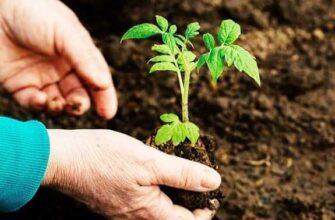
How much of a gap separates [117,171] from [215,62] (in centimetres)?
40

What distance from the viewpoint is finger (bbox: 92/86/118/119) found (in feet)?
6.75

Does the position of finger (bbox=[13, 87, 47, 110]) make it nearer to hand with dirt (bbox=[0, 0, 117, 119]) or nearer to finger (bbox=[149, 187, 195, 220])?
hand with dirt (bbox=[0, 0, 117, 119])

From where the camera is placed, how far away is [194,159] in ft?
5.59

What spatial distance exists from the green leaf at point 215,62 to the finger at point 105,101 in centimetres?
66

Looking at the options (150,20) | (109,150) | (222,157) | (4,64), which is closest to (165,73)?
(150,20)

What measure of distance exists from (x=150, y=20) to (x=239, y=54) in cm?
125

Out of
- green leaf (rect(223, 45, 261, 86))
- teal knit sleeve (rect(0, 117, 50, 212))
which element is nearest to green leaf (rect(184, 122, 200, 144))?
green leaf (rect(223, 45, 261, 86))

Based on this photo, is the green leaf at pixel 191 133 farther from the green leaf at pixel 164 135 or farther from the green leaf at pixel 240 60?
the green leaf at pixel 240 60

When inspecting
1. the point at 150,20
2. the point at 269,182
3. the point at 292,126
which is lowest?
the point at 269,182

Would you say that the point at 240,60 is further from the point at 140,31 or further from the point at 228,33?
the point at 140,31

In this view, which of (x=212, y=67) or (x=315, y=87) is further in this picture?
(x=315, y=87)

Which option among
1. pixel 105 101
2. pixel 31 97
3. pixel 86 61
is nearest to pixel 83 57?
pixel 86 61

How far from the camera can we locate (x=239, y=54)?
56.9 inches

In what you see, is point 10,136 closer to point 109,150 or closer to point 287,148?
point 109,150
